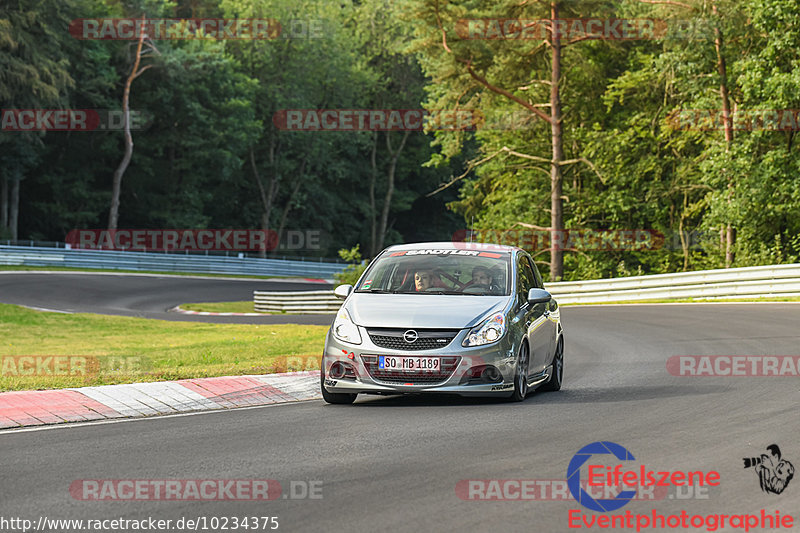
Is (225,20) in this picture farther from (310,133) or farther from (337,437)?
(337,437)

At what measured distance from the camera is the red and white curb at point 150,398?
10125mm

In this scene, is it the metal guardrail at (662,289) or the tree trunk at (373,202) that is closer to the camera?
the metal guardrail at (662,289)

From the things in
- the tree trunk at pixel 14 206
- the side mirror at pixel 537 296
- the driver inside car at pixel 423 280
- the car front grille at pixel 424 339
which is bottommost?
the car front grille at pixel 424 339

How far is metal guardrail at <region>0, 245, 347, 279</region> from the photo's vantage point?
2162 inches

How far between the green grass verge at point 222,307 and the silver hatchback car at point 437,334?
89.0ft

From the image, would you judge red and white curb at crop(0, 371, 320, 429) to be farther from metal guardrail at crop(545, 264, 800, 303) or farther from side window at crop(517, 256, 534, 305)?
metal guardrail at crop(545, 264, 800, 303)

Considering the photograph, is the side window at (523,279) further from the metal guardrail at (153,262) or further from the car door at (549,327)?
the metal guardrail at (153,262)

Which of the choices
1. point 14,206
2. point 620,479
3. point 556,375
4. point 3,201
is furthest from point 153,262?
point 620,479

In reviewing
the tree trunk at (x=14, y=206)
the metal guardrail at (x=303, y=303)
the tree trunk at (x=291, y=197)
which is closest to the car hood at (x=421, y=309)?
the metal guardrail at (x=303, y=303)

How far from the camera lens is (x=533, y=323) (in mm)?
11781

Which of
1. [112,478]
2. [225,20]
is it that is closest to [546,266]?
[225,20]

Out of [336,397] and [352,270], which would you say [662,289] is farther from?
[336,397]

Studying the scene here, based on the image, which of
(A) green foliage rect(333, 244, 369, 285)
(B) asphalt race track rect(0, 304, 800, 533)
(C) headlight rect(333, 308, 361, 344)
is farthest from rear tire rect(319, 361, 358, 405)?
(A) green foliage rect(333, 244, 369, 285)

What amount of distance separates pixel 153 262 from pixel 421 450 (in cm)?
5320
